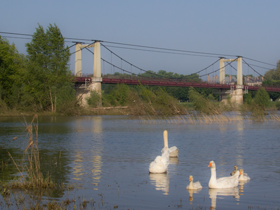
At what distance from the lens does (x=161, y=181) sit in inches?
336

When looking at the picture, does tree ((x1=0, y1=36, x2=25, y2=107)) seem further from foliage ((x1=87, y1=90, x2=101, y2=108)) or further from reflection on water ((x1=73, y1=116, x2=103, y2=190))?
reflection on water ((x1=73, y1=116, x2=103, y2=190))

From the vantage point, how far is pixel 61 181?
8414 mm

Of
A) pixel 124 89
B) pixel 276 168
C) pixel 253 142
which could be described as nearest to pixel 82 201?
pixel 276 168

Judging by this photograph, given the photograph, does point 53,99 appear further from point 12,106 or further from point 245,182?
point 245,182

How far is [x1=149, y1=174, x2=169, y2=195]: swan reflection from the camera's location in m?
7.84

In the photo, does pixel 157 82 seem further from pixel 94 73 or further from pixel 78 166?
pixel 78 166

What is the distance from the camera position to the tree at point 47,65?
143ft

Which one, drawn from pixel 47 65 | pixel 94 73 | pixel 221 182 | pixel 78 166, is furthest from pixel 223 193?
pixel 94 73

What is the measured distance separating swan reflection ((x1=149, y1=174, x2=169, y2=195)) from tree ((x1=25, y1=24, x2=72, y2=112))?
1434 inches

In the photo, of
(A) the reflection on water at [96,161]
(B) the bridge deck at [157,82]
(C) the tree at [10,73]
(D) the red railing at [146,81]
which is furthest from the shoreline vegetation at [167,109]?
(A) the reflection on water at [96,161]

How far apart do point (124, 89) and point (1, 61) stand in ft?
60.5

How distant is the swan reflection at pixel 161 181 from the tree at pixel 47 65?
3643 cm

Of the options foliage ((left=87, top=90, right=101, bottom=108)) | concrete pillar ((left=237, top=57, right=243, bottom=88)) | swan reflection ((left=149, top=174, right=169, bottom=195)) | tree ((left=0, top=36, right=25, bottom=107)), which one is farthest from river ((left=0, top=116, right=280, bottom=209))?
concrete pillar ((left=237, top=57, right=243, bottom=88))

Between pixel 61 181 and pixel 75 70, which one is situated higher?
pixel 75 70
